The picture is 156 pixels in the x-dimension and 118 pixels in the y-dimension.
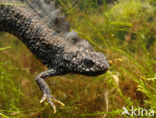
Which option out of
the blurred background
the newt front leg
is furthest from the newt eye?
the newt front leg

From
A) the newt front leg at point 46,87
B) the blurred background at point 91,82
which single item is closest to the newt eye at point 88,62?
the blurred background at point 91,82

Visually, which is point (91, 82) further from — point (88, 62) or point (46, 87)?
point (46, 87)

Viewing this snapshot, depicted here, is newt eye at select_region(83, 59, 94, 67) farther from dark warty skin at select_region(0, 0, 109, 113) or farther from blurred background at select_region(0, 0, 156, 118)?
blurred background at select_region(0, 0, 156, 118)

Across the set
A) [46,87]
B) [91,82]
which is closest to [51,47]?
[46,87]

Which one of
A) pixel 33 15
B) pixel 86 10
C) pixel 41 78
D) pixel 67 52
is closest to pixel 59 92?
pixel 41 78

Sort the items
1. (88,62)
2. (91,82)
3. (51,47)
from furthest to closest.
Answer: (91,82), (51,47), (88,62)

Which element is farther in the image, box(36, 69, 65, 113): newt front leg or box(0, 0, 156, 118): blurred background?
box(0, 0, 156, 118): blurred background

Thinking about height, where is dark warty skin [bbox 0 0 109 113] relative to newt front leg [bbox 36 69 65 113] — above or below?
above

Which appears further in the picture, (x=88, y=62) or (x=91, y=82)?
(x=91, y=82)

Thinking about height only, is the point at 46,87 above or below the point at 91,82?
above

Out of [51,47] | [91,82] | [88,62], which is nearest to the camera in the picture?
[88,62]
